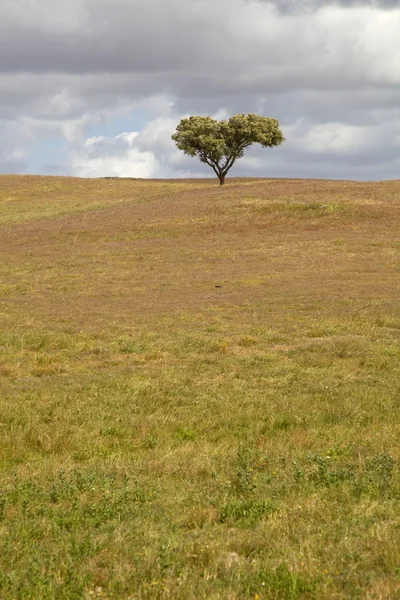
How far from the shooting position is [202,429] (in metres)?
12.1

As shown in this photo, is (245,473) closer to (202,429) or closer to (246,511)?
(246,511)

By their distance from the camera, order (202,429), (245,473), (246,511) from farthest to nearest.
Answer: (202,429)
(245,473)
(246,511)

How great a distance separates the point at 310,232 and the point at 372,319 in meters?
22.6

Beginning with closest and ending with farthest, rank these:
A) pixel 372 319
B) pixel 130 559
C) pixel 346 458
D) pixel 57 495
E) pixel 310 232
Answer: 1. pixel 130 559
2. pixel 57 495
3. pixel 346 458
4. pixel 372 319
5. pixel 310 232

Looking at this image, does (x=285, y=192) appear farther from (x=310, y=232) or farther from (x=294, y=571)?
(x=294, y=571)

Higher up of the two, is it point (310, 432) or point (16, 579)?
point (16, 579)

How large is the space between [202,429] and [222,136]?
237 feet

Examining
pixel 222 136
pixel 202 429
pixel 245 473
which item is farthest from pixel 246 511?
pixel 222 136

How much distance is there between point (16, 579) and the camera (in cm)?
555

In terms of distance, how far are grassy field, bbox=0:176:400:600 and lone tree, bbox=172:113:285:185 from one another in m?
42.6

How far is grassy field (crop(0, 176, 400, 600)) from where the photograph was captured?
590 cm

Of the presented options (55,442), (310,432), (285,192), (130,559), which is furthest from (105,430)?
(285,192)

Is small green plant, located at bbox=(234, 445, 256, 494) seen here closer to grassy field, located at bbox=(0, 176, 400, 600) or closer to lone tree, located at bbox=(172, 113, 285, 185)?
grassy field, located at bbox=(0, 176, 400, 600)

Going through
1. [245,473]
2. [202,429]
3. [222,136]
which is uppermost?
[222,136]
